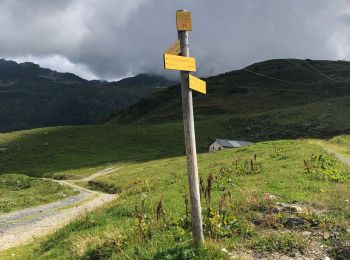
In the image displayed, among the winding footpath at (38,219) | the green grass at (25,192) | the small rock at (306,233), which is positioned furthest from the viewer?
the green grass at (25,192)

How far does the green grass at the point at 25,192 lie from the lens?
4109 centimetres

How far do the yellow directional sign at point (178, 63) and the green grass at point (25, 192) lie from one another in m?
31.3

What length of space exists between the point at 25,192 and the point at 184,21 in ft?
145

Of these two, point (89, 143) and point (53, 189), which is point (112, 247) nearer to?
point (53, 189)

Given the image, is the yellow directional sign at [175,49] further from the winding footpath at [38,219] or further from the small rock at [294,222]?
the winding footpath at [38,219]

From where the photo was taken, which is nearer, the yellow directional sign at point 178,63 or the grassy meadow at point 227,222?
the yellow directional sign at point 178,63

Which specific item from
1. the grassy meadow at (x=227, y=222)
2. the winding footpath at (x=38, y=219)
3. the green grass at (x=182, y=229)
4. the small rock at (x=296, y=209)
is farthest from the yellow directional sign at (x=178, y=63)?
the winding footpath at (x=38, y=219)

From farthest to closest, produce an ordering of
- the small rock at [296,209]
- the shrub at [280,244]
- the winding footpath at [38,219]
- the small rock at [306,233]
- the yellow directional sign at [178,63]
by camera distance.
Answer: the winding footpath at [38,219]
the small rock at [296,209]
the small rock at [306,233]
the shrub at [280,244]
the yellow directional sign at [178,63]

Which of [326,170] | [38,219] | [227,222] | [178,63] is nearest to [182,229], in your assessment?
[227,222]

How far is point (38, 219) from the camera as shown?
107 feet

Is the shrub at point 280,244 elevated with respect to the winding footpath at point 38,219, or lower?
elevated

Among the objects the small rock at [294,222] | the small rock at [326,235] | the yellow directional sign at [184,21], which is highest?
the yellow directional sign at [184,21]

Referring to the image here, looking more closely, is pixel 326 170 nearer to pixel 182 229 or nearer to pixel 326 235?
pixel 326 235

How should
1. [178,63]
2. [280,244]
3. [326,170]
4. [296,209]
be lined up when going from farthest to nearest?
1. [326,170]
2. [296,209]
3. [280,244]
4. [178,63]
